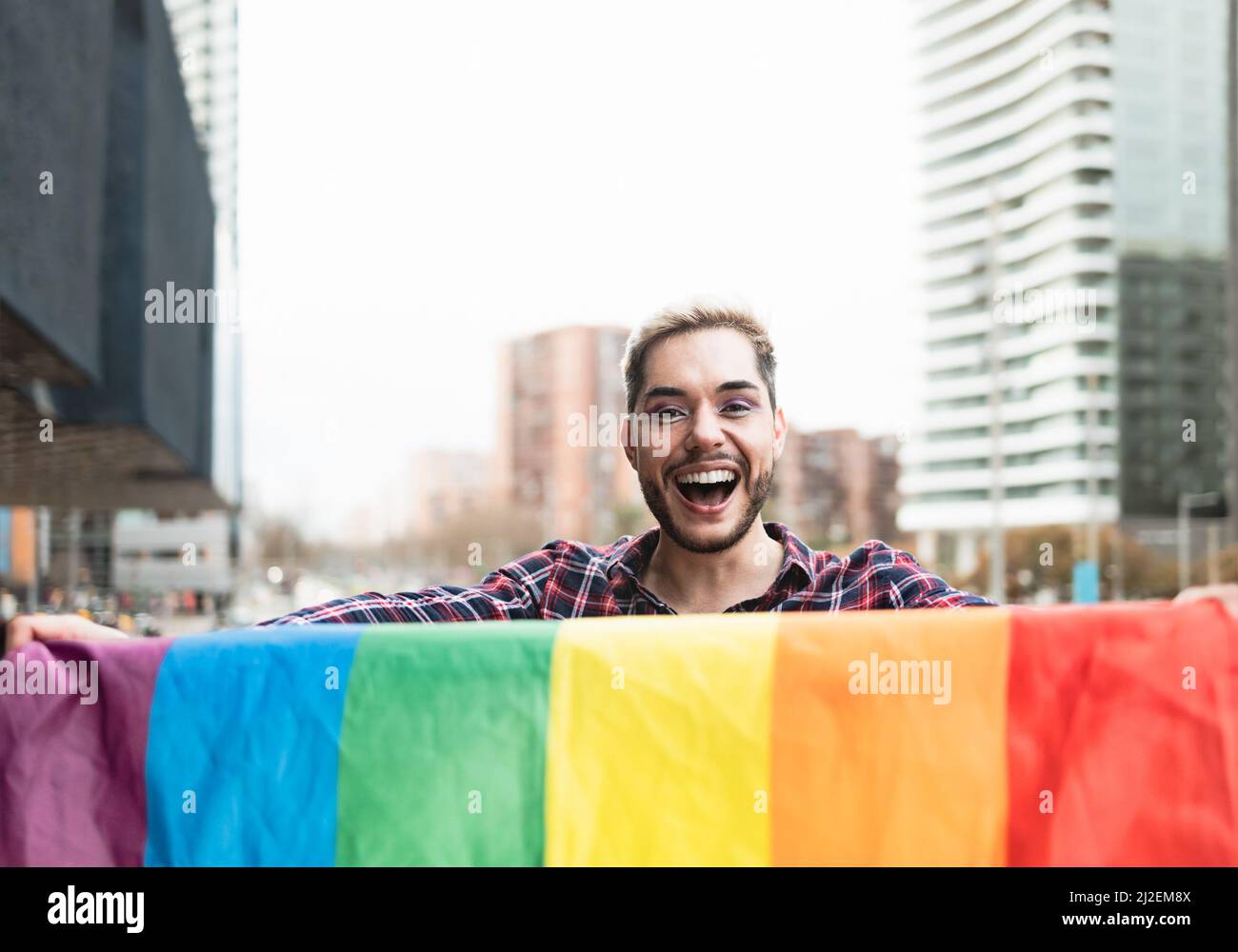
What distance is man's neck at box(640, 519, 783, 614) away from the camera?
2156 millimetres

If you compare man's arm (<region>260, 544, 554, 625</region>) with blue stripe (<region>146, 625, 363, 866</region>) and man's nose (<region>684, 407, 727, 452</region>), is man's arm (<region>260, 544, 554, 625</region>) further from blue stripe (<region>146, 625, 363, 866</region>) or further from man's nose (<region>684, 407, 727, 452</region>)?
man's nose (<region>684, 407, 727, 452</region>)

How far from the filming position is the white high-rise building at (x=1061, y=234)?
75.3 meters

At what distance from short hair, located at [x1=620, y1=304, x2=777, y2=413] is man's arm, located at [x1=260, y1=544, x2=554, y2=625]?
34 cm

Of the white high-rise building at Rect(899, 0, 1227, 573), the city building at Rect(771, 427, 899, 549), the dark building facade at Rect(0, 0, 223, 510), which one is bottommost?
the city building at Rect(771, 427, 899, 549)

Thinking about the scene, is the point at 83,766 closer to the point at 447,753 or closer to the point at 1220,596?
the point at 447,753

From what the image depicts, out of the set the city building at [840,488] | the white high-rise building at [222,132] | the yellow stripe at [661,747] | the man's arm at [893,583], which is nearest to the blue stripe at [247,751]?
the yellow stripe at [661,747]

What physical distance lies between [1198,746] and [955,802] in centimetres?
28

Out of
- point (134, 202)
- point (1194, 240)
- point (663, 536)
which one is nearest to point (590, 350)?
point (1194, 240)

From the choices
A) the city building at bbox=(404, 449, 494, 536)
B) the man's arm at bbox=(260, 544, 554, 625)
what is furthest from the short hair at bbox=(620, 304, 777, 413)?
the city building at bbox=(404, 449, 494, 536)

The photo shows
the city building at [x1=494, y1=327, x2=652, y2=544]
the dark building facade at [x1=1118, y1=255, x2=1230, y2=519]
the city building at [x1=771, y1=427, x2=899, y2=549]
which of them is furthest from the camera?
the city building at [x1=494, y1=327, x2=652, y2=544]

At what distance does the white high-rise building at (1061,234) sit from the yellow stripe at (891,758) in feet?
247

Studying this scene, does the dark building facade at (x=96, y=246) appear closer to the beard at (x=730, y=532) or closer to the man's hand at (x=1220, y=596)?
the beard at (x=730, y=532)

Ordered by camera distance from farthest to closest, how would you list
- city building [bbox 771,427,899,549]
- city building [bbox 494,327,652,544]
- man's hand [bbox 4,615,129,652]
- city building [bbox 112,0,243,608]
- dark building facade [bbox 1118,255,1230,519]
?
city building [bbox 494,327,652,544] → dark building facade [bbox 1118,255,1230,519] → city building [bbox 771,427,899,549] → city building [bbox 112,0,243,608] → man's hand [bbox 4,615,129,652]

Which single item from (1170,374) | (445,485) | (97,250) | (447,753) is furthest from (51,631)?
(445,485)
